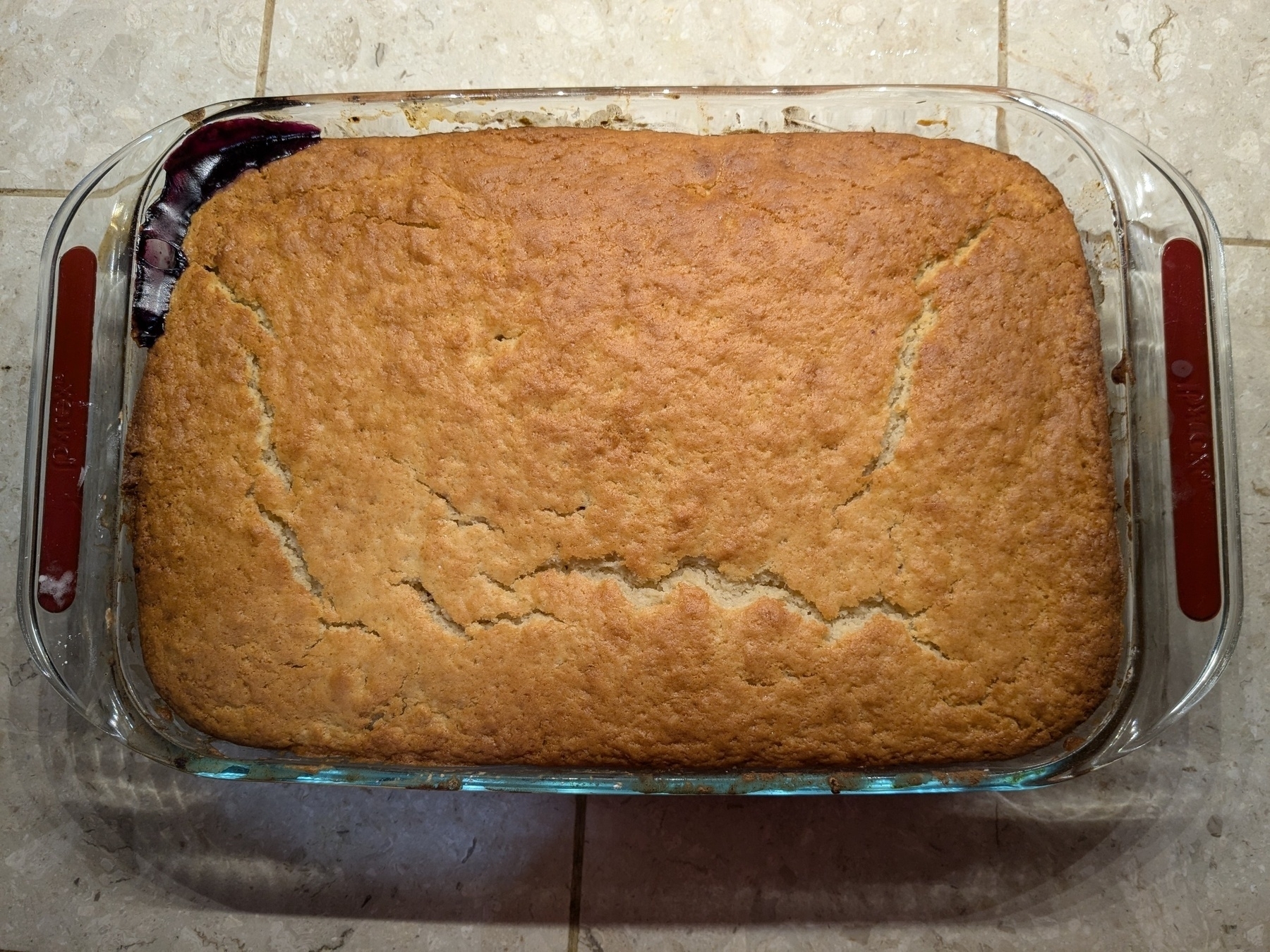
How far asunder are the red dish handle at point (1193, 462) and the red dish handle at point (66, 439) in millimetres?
1566

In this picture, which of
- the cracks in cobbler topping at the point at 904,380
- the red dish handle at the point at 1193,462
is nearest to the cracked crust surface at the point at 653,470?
the cracks in cobbler topping at the point at 904,380

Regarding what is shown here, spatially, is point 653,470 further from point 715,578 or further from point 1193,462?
point 1193,462

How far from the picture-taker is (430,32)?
4.42 feet

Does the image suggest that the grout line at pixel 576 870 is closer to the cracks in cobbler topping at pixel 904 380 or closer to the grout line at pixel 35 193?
the cracks in cobbler topping at pixel 904 380

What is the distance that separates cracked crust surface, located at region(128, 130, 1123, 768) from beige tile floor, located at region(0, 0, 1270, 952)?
0.93 ft

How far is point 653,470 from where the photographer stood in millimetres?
1053

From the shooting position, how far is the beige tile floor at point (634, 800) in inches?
48.5

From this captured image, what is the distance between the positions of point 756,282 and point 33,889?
4.92 feet

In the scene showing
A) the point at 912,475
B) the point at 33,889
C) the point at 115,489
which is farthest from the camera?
the point at 33,889

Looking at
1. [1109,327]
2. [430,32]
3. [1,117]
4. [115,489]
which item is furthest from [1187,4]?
[1,117]

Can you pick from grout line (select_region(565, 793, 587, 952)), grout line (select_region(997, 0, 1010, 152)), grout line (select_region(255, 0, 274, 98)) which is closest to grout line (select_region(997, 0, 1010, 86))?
grout line (select_region(997, 0, 1010, 152))

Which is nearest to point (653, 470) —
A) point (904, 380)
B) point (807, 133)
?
point (904, 380)

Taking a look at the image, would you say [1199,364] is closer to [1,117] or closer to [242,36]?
[242,36]

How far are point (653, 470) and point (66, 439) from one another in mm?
866
